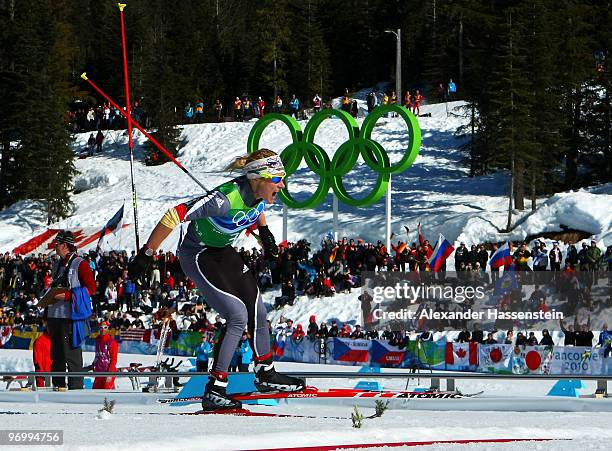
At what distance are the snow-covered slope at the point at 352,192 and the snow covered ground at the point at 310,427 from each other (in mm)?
22165

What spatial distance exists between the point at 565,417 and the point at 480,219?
29261mm

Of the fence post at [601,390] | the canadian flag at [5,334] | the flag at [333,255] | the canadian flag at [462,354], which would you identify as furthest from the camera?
the canadian flag at [5,334]

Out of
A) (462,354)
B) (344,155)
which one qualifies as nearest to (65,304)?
(462,354)

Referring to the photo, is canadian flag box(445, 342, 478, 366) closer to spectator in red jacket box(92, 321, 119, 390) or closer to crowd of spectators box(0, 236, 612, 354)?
crowd of spectators box(0, 236, 612, 354)

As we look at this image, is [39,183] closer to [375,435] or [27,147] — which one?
[27,147]

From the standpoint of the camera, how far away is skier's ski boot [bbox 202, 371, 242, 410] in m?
7.52

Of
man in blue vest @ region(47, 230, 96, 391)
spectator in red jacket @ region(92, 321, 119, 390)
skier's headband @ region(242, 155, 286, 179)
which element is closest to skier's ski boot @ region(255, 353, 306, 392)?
skier's headband @ region(242, 155, 286, 179)

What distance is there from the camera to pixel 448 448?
5348mm

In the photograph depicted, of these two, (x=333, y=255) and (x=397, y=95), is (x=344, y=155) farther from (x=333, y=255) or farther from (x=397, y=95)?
(x=333, y=255)

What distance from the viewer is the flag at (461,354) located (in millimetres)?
19016

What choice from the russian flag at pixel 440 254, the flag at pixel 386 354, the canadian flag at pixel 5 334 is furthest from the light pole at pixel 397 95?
the canadian flag at pixel 5 334

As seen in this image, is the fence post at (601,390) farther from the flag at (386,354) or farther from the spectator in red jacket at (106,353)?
the flag at (386,354)

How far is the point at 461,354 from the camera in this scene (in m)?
19.1

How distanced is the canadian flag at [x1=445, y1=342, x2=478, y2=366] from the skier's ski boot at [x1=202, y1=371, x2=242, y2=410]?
11.9 meters
